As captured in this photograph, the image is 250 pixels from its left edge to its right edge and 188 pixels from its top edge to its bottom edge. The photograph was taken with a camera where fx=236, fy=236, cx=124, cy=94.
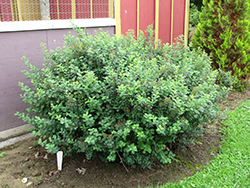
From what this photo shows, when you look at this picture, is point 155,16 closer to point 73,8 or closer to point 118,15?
point 118,15

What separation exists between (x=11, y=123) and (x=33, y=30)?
1540 mm

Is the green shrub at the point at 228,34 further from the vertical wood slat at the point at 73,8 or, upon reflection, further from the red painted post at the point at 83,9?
the vertical wood slat at the point at 73,8

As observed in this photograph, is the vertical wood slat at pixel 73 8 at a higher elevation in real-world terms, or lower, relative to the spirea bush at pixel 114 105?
higher

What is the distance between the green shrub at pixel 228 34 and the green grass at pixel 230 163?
2012 mm

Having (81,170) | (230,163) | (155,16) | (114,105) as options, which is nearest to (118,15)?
(155,16)

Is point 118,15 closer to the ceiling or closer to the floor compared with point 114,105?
closer to the ceiling

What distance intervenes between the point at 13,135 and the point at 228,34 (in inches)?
208

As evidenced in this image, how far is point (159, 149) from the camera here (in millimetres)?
2732

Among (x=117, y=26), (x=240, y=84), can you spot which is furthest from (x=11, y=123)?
(x=240, y=84)

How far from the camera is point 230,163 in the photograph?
339 centimetres

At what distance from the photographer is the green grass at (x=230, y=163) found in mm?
2980

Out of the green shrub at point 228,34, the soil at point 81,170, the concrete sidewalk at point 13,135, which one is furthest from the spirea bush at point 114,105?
the green shrub at point 228,34

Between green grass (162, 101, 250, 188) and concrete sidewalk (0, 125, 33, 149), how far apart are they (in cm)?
241

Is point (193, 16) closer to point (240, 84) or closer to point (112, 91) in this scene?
point (240, 84)
